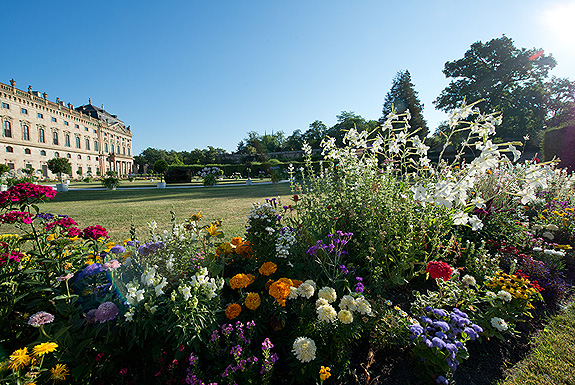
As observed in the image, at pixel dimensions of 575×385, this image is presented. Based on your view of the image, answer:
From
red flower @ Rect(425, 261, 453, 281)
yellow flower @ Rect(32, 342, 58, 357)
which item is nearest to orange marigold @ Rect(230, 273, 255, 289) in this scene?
yellow flower @ Rect(32, 342, 58, 357)

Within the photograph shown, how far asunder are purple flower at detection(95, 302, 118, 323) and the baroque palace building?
116 ft

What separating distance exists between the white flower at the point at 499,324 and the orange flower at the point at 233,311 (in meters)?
1.88

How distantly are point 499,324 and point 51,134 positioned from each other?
194ft

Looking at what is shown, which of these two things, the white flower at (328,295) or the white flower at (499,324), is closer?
the white flower at (328,295)

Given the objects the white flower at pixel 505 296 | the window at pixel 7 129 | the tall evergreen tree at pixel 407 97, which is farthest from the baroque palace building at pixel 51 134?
the tall evergreen tree at pixel 407 97

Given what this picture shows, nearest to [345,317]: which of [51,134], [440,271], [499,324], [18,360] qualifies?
[440,271]

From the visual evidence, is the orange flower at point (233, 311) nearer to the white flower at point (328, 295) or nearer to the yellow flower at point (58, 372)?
the white flower at point (328, 295)

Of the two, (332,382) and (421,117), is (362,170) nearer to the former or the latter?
(332,382)

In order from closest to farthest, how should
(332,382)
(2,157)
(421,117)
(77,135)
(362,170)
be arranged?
1. (332,382)
2. (362,170)
3. (2,157)
4. (421,117)
5. (77,135)

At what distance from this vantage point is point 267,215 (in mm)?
2451

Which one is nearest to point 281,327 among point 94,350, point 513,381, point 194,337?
point 194,337

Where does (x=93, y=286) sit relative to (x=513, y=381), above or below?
above

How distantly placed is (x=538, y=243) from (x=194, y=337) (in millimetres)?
4267

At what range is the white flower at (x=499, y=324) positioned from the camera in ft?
5.97
